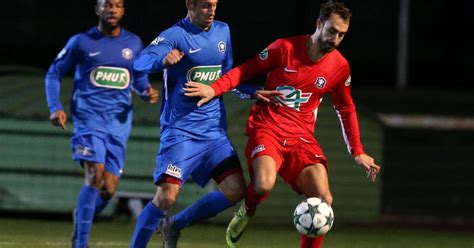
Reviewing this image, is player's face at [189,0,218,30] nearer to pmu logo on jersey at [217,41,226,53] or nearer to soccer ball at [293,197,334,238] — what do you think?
pmu logo on jersey at [217,41,226,53]

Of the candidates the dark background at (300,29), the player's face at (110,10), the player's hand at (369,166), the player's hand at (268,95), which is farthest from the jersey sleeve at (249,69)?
the dark background at (300,29)

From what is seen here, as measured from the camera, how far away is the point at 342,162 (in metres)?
14.9

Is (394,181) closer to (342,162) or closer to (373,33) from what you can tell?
(342,162)

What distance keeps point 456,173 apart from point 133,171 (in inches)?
195

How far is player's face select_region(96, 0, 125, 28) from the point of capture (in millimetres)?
10538

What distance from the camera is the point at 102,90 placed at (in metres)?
10.7

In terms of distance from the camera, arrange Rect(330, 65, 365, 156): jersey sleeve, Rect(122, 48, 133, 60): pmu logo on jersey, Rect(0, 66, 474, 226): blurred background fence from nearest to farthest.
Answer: Rect(330, 65, 365, 156): jersey sleeve, Rect(122, 48, 133, 60): pmu logo on jersey, Rect(0, 66, 474, 226): blurred background fence

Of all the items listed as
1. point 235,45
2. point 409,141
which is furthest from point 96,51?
point 235,45

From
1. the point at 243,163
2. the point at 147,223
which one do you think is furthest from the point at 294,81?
the point at 243,163

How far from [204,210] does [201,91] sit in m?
0.95

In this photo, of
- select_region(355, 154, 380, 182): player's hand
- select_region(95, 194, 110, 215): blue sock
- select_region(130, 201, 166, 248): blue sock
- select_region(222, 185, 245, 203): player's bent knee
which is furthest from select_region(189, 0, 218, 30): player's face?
select_region(95, 194, 110, 215): blue sock

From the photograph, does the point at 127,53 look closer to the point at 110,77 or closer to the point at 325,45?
the point at 110,77

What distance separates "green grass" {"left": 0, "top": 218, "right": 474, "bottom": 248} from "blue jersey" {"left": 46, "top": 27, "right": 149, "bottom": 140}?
1.11m

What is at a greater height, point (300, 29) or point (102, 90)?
point (102, 90)
